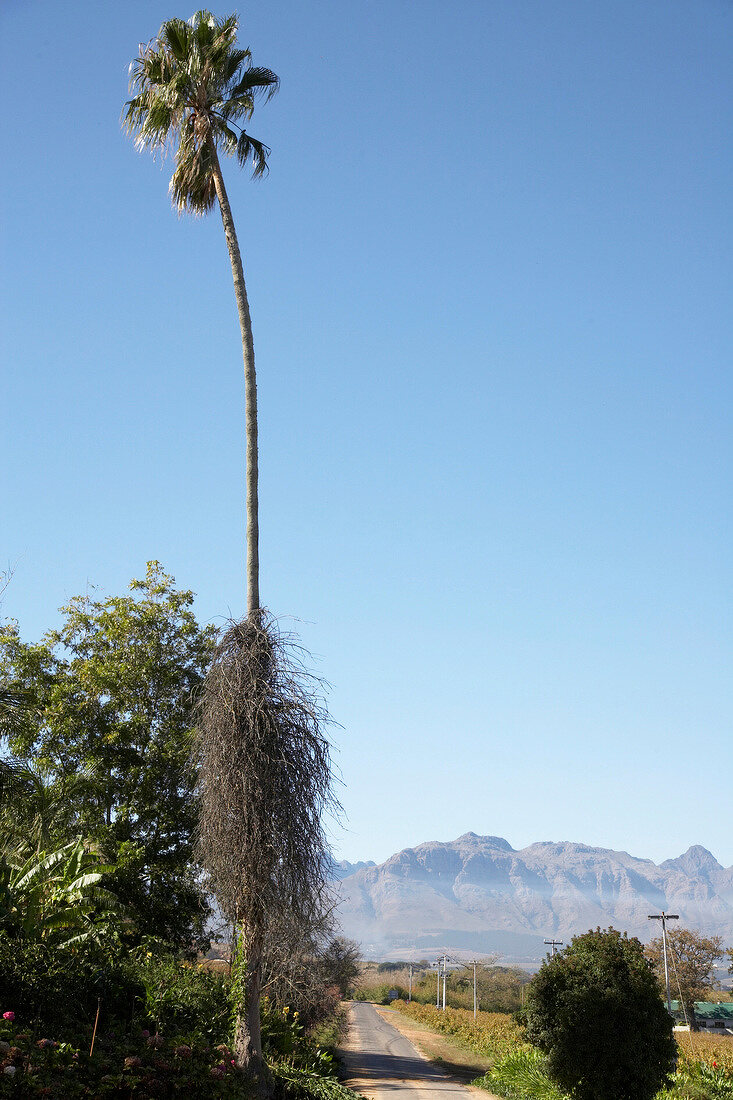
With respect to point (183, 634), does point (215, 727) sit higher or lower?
lower

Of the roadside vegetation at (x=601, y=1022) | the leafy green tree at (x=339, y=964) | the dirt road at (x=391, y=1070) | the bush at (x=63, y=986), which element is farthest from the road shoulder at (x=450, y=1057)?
the bush at (x=63, y=986)

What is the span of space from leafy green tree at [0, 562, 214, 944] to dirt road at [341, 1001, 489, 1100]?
5.99 metres

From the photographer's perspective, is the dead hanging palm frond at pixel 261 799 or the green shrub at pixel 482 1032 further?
the green shrub at pixel 482 1032

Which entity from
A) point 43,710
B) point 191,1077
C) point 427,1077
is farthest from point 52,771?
point 427,1077

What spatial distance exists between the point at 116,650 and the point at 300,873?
1135 cm

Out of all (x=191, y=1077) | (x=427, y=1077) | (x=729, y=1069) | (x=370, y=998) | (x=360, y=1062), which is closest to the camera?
(x=191, y=1077)

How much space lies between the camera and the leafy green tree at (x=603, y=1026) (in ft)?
45.4

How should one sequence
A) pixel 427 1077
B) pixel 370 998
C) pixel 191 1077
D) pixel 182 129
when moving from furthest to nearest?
pixel 370 998, pixel 427 1077, pixel 182 129, pixel 191 1077

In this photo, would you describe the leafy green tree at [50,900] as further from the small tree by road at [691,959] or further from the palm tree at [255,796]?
the small tree by road at [691,959]

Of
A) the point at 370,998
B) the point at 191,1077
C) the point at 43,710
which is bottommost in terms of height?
the point at 370,998

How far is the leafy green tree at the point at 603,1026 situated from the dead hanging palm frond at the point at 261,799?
15.2ft

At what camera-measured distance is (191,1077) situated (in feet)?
35.8

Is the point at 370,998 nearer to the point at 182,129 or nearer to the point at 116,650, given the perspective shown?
the point at 116,650

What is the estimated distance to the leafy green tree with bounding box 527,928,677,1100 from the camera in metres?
13.8
